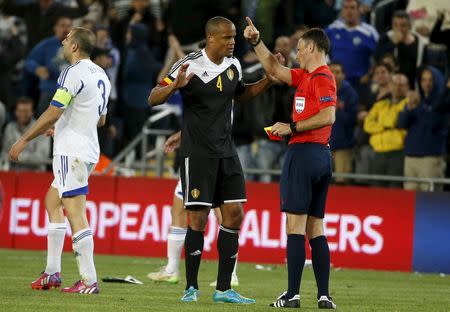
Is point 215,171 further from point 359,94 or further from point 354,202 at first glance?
point 359,94

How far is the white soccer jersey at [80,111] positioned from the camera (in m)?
12.0

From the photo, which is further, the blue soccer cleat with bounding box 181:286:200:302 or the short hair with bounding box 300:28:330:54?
the blue soccer cleat with bounding box 181:286:200:302

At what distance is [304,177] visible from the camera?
1110 cm

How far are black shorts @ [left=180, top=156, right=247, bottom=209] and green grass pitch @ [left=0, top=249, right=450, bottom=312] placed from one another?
0.99 meters

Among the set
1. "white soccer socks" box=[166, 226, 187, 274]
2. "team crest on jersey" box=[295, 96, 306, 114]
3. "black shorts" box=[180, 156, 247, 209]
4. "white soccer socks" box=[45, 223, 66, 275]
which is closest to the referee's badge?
"black shorts" box=[180, 156, 247, 209]

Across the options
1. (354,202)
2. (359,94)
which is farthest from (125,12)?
(354,202)

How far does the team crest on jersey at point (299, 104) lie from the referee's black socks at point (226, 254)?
1412 millimetres

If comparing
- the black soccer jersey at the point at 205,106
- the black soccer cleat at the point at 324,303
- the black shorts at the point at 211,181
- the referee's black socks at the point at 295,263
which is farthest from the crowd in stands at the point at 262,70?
the black soccer cleat at the point at 324,303

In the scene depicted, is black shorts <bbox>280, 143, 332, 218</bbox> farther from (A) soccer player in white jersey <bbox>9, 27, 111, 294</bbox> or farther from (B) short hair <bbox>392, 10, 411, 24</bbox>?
(B) short hair <bbox>392, 10, 411, 24</bbox>

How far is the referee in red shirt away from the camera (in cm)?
1105

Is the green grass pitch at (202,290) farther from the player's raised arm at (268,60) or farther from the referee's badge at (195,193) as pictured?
the player's raised arm at (268,60)

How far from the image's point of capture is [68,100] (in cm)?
1190

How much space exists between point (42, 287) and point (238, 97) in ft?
9.30

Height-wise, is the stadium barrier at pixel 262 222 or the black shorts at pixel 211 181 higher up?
the black shorts at pixel 211 181
